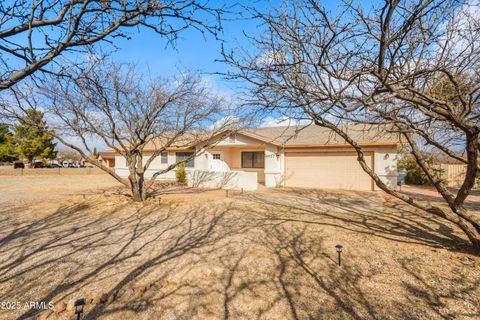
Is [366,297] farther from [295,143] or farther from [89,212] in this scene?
[295,143]

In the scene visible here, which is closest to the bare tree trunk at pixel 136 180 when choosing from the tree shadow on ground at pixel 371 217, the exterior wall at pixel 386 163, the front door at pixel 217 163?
the tree shadow on ground at pixel 371 217

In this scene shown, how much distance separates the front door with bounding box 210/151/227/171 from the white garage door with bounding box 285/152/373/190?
14.9 feet

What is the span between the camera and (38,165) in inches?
1383

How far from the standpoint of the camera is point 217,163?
16031 millimetres

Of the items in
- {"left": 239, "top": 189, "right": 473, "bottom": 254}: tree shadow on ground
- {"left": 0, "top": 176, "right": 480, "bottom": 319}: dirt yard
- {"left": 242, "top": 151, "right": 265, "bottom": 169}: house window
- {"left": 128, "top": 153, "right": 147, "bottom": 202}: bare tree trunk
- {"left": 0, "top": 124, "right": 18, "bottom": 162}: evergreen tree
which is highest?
{"left": 0, "top": 124, "right": 18, "bottom": 162}: evergreen tree

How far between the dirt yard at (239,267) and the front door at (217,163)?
8705mm

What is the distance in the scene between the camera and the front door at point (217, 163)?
15963mm

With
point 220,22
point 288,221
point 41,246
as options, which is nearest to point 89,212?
point 41,246

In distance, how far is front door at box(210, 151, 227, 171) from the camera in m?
16.0

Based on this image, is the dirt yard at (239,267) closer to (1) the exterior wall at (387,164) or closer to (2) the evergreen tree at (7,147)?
(1) the exterior wall at (387,164)

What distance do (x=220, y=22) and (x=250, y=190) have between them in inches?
Result: 427

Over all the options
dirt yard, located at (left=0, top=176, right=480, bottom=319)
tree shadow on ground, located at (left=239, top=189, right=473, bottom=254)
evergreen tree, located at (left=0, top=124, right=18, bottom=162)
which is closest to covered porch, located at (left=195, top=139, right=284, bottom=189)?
tree shadow on ground, located at (left=239, top=189, right=473, bottom=254)

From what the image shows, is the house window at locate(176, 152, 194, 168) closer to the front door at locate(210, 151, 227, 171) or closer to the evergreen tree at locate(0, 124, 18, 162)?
the front door at locate(210, 151, 227, 171)

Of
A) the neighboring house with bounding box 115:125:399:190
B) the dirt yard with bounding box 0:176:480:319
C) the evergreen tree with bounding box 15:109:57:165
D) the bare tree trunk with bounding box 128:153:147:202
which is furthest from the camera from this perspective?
the evergreen tree with bounding box 15:109:57:165
